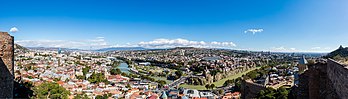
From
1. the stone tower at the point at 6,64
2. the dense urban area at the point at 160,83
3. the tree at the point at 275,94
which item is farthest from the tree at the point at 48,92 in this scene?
the tree at the point at 275,94

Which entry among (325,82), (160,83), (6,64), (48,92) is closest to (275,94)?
(325,82)

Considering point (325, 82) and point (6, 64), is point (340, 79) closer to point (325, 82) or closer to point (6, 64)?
point (325, 82)

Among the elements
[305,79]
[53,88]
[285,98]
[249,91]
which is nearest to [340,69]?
[305,79]

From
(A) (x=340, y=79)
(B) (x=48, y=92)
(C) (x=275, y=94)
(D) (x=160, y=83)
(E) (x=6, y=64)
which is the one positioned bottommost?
(D) (x=160, y=83)

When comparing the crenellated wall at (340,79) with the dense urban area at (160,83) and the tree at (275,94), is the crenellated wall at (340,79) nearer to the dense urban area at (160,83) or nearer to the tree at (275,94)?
the dense urban area at (160,83)

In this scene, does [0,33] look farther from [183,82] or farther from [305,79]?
[183,82]

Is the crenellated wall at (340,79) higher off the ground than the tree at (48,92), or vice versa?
the crenellated wall at (340,79)

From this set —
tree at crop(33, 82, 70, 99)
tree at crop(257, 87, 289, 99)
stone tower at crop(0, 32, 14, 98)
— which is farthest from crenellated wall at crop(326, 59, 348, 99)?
tree at crop(33, 82, 70, 99)

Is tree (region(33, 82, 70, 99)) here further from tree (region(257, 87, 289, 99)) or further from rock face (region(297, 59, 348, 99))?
rock face (region(297, 59, 348, 99))

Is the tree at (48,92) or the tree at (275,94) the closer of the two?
the tree at (275,94)
